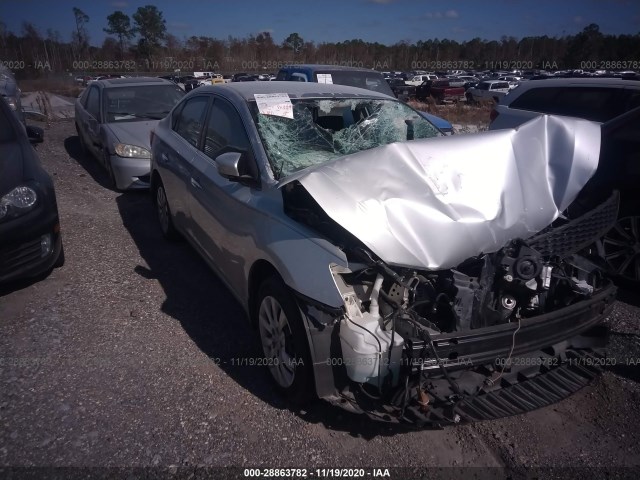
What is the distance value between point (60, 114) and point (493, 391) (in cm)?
1926

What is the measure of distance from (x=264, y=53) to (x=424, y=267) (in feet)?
232

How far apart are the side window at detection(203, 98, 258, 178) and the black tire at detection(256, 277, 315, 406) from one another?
80 cm

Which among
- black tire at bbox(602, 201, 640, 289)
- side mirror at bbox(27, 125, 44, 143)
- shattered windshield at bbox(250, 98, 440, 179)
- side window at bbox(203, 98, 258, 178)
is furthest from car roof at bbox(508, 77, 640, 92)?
side mirror at bbox(27, 125, 44, 143)

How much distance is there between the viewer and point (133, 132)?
6664 millimetres

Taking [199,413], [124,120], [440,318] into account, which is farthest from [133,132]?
[440,318]

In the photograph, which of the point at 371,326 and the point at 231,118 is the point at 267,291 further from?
the point at 231,118

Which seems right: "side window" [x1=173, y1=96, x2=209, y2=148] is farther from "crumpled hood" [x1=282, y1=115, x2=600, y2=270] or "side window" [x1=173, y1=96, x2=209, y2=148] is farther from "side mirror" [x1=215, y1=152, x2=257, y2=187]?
"crumpled hood" [x1=282, y1=115, x2=600, y2=270]

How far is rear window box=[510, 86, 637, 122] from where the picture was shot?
562cm

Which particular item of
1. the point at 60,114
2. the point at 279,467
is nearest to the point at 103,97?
the point at 279,467

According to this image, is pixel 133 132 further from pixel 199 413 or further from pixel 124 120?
pixel 199 413

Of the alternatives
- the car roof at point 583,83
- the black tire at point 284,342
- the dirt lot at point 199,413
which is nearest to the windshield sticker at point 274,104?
the black tire at point 284,342

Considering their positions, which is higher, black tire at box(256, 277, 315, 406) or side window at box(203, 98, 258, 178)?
side window at box(203, 98, 258, 178)

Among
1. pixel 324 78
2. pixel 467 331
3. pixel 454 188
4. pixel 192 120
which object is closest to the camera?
pixel 467 331

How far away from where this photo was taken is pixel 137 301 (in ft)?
12.2
